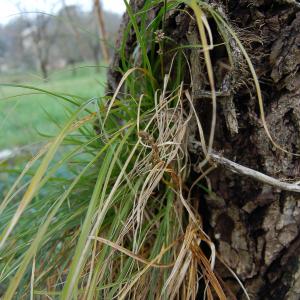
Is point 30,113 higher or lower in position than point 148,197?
lower

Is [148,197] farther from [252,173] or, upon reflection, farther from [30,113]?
[30,113]

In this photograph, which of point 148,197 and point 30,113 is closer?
point 148,197

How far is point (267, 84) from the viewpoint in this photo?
0.57m

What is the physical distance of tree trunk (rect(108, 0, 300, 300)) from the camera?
21.5 inches

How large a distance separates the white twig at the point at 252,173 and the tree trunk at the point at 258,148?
1.2 inches

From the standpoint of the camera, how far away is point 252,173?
56 cm

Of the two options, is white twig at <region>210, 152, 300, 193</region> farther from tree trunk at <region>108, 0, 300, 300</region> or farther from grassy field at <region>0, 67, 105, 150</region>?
grassy field at <region>0, 67, 105, 150</region>

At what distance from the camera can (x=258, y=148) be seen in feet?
1.92

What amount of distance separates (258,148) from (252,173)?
5cm

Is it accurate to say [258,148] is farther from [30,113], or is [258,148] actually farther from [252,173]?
[30,113]

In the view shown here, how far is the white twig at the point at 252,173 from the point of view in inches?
21.4

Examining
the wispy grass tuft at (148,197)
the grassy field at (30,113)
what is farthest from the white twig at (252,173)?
the grassy field at (30,113)

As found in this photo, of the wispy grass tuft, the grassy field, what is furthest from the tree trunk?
the grassy field

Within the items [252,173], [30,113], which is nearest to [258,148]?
[252,173]
